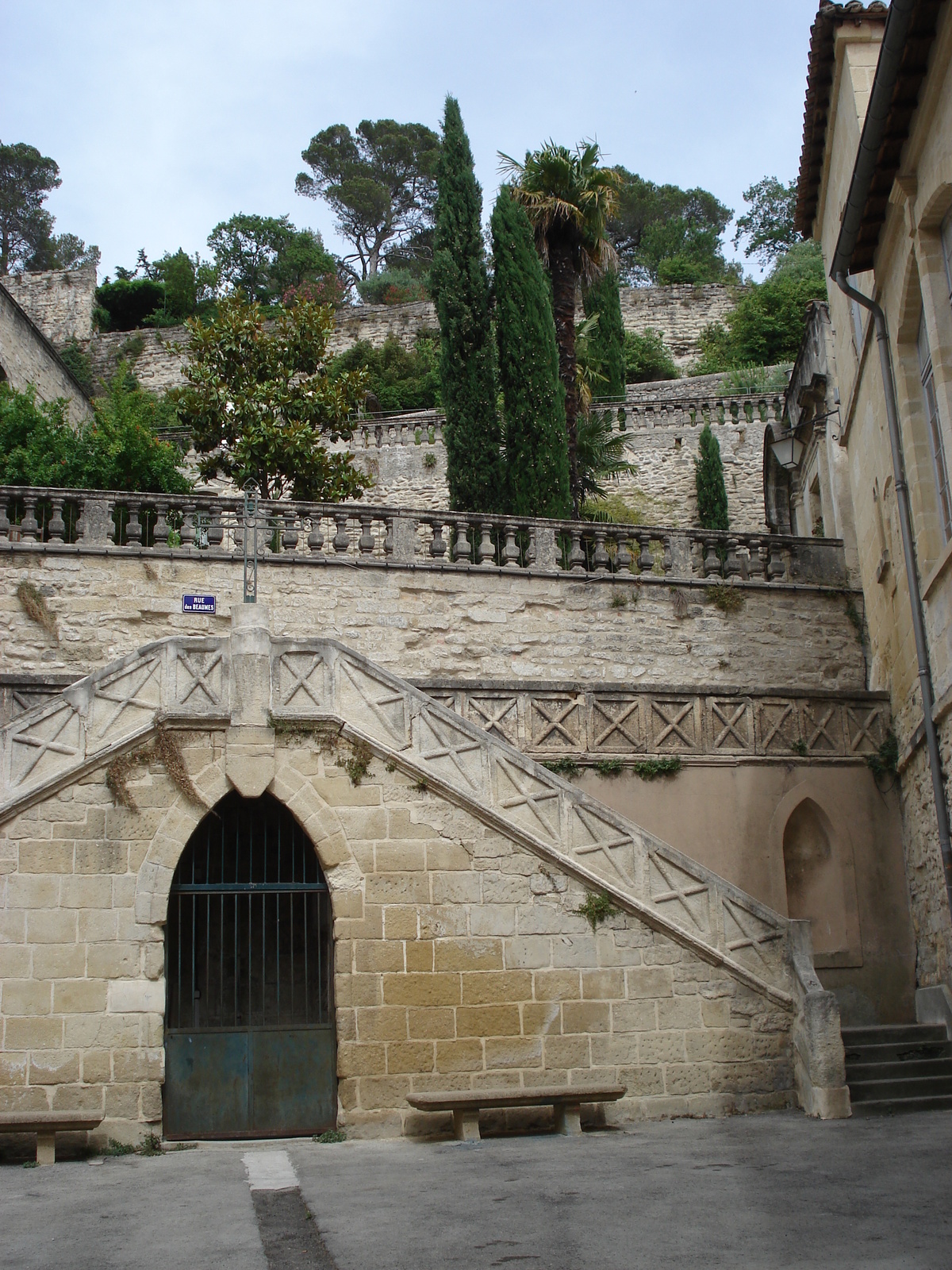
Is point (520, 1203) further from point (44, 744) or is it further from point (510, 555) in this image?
point (510, 555)

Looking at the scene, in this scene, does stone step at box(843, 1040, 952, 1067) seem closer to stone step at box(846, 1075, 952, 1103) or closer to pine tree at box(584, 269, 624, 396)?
stone step at box(846, 1075, 952, 1103)

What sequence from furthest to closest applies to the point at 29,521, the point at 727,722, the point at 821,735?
the point at 29,521 → the point at 821,735 → the point at 727,722

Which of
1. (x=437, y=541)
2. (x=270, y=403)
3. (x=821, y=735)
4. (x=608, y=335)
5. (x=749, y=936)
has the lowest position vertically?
(x=749, y=936)

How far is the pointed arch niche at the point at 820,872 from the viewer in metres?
13.3

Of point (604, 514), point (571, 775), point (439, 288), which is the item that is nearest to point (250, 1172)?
point (571, 775)

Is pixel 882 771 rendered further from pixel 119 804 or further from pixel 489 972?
pixel 119 804

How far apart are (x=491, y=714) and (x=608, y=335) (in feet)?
76.7

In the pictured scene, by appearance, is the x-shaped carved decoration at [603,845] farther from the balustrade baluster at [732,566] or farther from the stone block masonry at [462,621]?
the balustrade baluster at [732,566]

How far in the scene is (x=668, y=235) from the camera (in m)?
54.6

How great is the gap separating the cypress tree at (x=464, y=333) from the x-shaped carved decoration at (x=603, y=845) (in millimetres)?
9269

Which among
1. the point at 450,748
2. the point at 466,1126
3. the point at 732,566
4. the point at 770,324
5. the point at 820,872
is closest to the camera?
the point at 466,1126

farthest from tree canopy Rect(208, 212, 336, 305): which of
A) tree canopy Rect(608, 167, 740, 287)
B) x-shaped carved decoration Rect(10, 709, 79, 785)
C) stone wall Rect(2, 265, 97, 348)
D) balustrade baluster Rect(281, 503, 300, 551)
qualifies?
x-shaped carved decoration Rect(10, 709, 79, 785)

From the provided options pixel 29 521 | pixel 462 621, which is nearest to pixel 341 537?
pixel 462 621

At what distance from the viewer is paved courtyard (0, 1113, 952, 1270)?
230 inches
